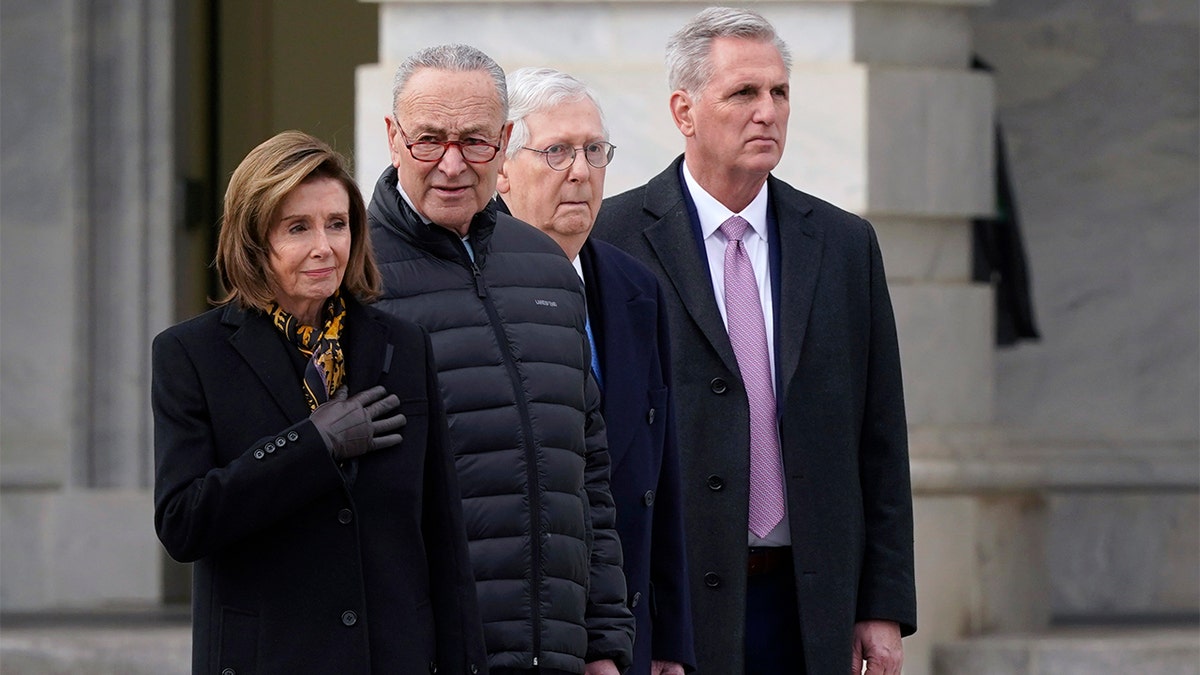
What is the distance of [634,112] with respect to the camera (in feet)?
24.1

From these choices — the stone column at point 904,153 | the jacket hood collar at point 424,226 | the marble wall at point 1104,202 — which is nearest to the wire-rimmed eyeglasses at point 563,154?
the jacket hood collar at point 424,226

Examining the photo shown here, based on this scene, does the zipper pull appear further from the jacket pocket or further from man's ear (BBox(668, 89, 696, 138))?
man's ear (BBox(668, 89, 696, 138))

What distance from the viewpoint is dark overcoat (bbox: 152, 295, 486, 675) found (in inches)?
137

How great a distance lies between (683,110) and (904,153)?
8.31ft

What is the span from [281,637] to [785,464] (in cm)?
148

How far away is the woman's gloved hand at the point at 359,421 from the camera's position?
3518 millimetres

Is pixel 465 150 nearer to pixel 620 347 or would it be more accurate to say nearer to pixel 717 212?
pixel 620 347

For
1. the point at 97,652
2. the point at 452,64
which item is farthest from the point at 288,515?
the point at 97,652

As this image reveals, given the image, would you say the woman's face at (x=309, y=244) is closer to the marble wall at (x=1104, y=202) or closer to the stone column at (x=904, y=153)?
the stone column at (x=904, y=153)

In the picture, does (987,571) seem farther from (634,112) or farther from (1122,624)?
(634,112)

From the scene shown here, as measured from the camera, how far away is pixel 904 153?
7.36 metres

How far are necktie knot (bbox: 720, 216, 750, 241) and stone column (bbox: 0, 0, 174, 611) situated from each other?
4652 mm

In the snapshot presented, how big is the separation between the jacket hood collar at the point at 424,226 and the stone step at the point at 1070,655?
3630 mm

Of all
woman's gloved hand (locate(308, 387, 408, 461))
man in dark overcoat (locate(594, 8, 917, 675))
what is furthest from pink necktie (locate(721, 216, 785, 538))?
woman's gloved hand (locate(308, 387, 408, 461))
